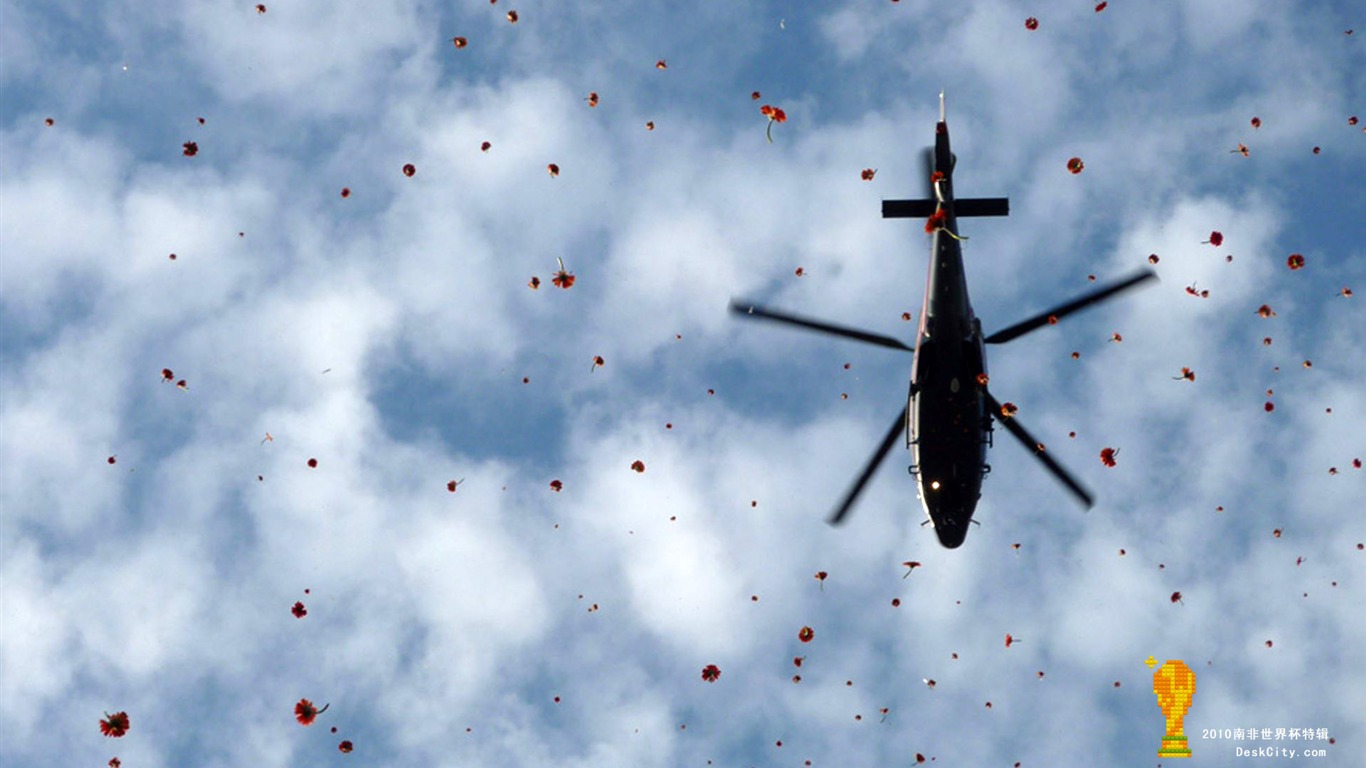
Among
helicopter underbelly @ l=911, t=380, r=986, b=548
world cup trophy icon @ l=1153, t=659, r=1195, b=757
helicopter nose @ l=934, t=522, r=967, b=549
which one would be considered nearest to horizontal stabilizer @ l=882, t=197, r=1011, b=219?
helicopter underbelly @ l=911, t=380, r=986, b=548

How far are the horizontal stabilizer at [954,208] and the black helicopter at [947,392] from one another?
0.03 meters

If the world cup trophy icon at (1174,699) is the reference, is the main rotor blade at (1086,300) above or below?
above

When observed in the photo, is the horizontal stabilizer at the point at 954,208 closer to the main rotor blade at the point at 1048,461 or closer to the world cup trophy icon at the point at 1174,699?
the main rotor blade at the point at 1048,461

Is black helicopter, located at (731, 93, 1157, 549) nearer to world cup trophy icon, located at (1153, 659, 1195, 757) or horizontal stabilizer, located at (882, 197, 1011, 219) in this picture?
horizontal stabilizer, located at (882, 197, 1011, 219)

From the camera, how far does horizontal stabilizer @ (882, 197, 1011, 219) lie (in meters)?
25.6

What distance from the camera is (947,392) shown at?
2445cm

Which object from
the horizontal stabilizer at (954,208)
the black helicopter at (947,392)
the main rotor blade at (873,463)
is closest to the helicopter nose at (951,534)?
the black helicopter at (947,392)

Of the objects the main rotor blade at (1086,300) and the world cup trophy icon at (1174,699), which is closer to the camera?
the main rotor blade at (1086,300)

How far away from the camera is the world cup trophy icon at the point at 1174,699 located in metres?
32.0

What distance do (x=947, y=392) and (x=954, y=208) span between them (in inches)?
190

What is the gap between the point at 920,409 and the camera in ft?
80.9

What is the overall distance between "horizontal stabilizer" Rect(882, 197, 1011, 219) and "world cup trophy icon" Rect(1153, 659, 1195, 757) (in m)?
17.2

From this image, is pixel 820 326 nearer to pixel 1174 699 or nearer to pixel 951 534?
pixel 951 534

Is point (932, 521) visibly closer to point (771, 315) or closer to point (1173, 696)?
point (771, 315)
